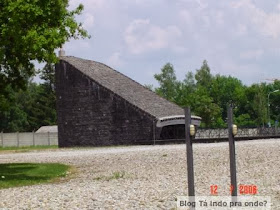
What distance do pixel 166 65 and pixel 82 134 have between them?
6524cm

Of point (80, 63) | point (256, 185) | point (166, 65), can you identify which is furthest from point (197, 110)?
point (256, 185)

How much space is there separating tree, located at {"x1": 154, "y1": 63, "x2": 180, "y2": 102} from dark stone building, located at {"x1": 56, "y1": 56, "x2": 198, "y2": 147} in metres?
60.4

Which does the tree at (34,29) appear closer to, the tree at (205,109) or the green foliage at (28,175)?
the green foliage at (28,175)

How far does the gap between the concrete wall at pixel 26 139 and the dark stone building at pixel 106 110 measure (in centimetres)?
1231

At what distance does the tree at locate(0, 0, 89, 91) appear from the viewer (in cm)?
2161

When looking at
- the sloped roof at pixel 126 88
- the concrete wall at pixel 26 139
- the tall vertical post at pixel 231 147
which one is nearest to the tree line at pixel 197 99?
the concrete wall at pixel 26 139

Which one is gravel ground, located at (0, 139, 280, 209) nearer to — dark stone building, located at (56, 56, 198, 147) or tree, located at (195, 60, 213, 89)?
dark stone building, located at (56, 56, 198, 147)

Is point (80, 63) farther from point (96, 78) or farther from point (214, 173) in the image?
point (214, 173)

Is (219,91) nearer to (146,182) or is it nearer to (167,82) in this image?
(167,82)

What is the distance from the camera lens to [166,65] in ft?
375

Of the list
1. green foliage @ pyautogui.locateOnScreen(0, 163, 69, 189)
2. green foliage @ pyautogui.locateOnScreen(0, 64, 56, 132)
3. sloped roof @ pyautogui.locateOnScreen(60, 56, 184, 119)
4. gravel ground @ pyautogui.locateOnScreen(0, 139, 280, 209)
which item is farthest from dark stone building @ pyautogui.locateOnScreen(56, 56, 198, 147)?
green foliage @ pyautogui.locateOnScreen(0, 64, 56, 132)

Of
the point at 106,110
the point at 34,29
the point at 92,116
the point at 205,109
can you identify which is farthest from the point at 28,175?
the point at 205,109

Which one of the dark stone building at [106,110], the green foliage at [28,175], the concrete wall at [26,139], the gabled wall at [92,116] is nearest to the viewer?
the green foliage at [28,175]

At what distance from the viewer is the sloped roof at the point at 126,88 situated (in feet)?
160
